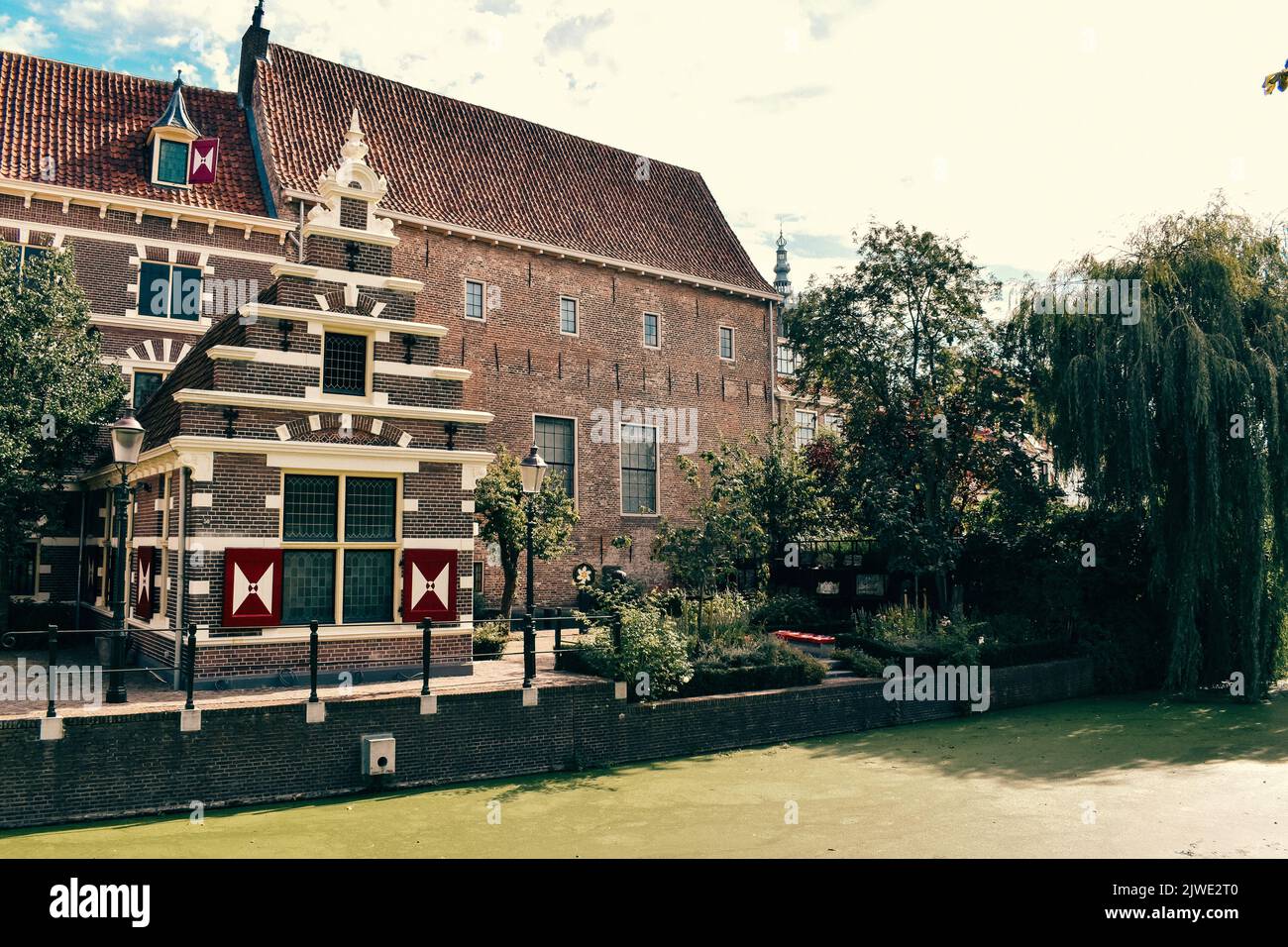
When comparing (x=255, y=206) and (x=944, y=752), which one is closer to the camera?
(x=944, y=752)

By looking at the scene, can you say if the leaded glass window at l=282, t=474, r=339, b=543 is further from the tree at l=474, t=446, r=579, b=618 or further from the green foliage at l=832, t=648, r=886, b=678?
the green foliage at l=832, t=648, r=886, b=678

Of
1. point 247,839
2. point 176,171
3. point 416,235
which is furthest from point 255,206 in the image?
point 247,839

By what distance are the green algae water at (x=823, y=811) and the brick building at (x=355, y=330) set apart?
291 cm

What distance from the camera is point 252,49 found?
22266 millimetres

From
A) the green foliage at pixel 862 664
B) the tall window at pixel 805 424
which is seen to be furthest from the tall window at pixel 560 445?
the tall window at pixel 805 424

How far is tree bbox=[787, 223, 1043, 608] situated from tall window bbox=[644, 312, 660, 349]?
6.48m

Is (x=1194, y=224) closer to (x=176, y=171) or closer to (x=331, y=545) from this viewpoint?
(x=331, y=545)

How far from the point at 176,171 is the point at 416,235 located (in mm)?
5133

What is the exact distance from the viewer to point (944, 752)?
12828 millimetres

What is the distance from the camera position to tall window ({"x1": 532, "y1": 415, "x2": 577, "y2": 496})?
24312 millimetres

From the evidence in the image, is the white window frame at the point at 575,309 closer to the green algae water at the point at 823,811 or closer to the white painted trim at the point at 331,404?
the white painted trim at the point at 331,404

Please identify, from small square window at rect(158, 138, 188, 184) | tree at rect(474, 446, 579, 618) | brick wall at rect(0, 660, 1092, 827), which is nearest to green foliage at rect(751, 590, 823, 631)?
tree at rect(474, 446, 579, 618)

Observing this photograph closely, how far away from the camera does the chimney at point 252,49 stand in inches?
871

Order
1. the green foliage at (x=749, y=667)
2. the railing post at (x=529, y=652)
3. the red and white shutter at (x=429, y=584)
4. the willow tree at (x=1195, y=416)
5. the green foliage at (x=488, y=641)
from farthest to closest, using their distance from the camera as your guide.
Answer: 1. the willow tree at (x=1195, y=416)
2. the green foliage at (x=488, y=641)
3. the green foliage at (x=749, y=667)
4. the red and white shutter at (x=429, y=584)
5. the railing post at (x=529, y=652)
